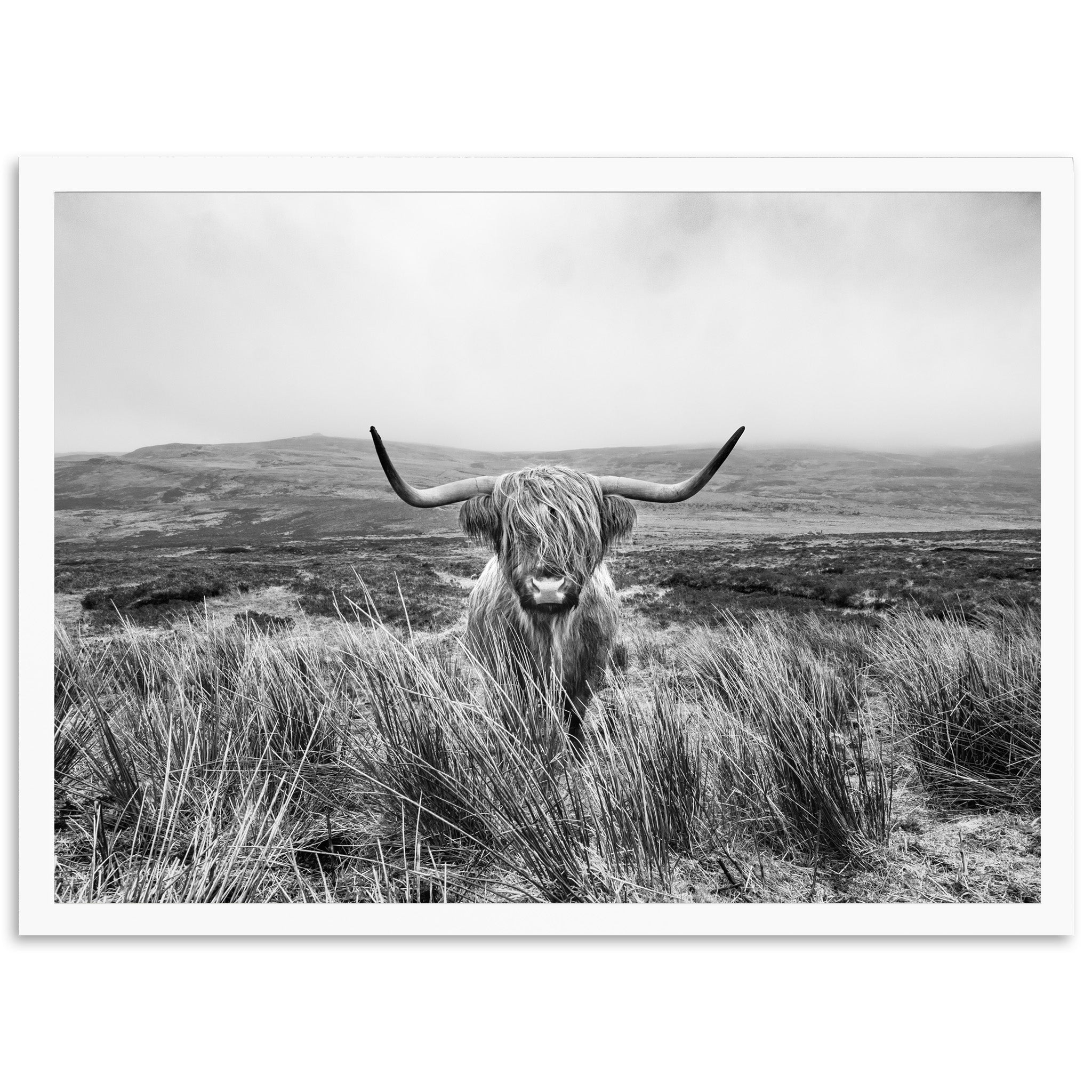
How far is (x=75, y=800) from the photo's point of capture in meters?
2.37

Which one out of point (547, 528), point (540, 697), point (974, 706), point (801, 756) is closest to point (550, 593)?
point (547, 528)

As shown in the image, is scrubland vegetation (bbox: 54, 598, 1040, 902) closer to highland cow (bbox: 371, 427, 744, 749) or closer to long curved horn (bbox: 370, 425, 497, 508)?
highland cow (bbox: 371, 427, 744, 749)

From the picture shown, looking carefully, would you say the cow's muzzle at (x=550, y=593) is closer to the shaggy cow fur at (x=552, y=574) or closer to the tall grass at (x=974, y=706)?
the shaggy cow fur at (x=552, y=574)

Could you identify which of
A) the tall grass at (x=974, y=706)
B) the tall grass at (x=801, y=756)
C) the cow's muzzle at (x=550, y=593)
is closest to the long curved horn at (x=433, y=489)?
the cow's muzzle at (x=550, y=593)

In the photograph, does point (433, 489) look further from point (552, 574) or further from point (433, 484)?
point (552, 574)

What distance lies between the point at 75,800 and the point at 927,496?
367 cm

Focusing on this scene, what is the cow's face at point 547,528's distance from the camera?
256cm

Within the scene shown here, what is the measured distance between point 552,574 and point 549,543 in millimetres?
127

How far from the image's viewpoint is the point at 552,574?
2.57m

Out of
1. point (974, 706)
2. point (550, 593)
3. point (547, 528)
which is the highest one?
point (547, 528)

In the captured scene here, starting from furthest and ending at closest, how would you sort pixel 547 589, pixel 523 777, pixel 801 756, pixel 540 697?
1. pixel 540 697
2. pixel 547 589
3. pixel 801 756
4. pixel 523 777

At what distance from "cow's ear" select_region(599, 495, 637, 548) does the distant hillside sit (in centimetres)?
12
